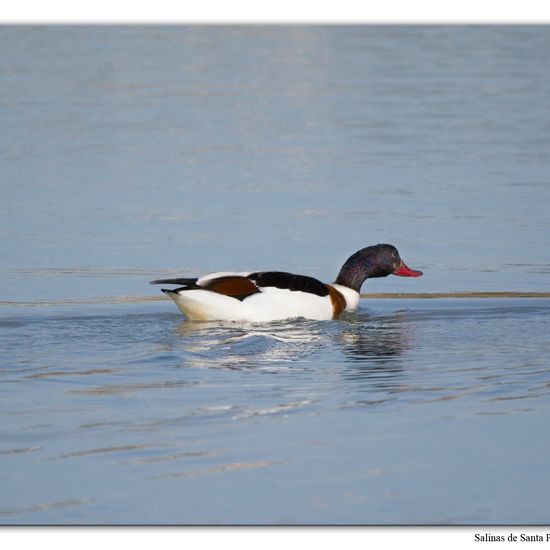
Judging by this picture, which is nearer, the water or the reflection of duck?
the water

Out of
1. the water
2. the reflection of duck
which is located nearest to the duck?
the water

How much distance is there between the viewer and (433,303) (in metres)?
11.9

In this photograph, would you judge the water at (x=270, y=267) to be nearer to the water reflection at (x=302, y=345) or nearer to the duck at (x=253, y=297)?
the water reflection at (x=302, y=345)

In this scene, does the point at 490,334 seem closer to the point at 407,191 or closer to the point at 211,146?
the point at 407,191

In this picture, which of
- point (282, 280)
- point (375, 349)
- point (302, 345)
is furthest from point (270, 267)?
point (375, 349)

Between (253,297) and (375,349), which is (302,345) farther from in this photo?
(253,297)

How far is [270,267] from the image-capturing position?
1292 cm

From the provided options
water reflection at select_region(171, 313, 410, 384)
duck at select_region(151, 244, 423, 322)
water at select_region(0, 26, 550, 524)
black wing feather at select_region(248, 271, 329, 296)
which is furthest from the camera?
black wing feather at select_region(248, 271, 329, 296)

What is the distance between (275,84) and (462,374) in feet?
45.5

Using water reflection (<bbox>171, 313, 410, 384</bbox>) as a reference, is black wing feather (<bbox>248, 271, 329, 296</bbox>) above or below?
above

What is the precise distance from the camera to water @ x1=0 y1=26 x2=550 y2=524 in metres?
7.30

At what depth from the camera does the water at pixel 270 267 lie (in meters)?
7.30

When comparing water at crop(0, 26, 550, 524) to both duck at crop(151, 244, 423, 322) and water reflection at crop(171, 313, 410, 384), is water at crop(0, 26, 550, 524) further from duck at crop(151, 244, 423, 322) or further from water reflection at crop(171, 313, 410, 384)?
duck at crop(151, 244, 423, 322)

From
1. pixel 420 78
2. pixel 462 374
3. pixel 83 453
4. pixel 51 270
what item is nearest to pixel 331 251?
pixel 51 270
